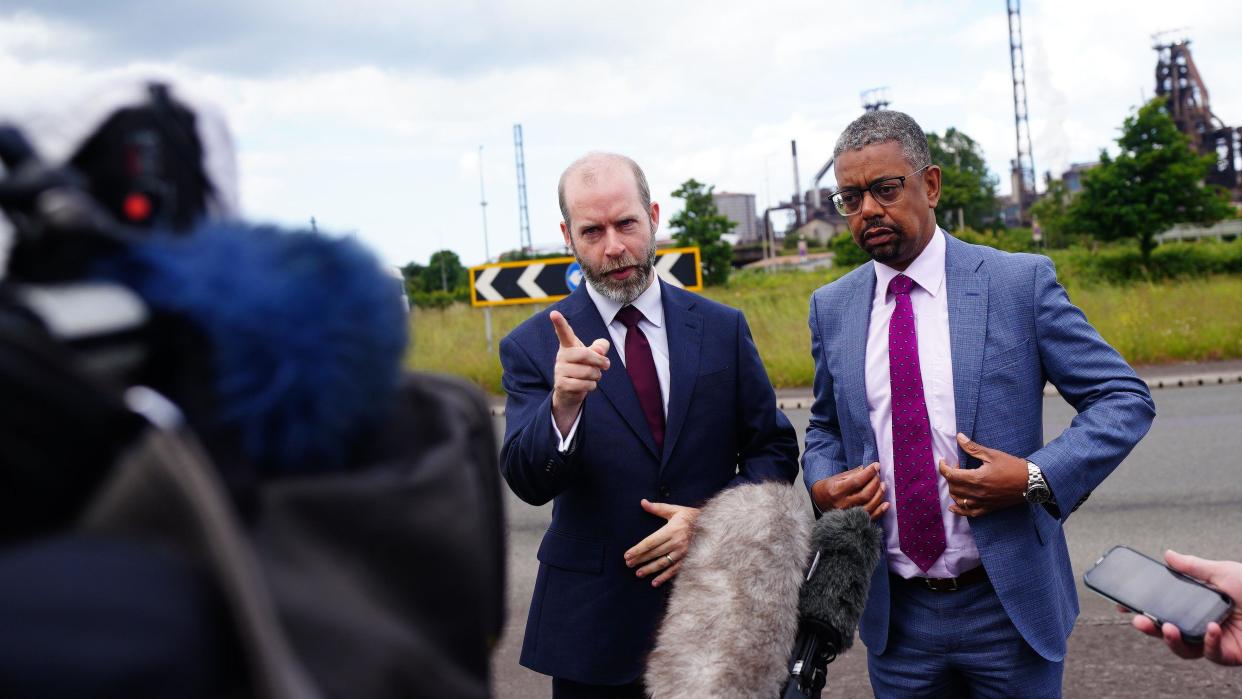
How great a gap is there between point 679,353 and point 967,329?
82 centimetres

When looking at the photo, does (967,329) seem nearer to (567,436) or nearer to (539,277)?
(567,436)

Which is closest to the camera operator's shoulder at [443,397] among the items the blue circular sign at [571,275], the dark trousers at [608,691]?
the dark trousers at [608,691]

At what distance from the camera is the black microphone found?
2.01m

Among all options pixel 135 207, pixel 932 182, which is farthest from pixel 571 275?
pixel 135 207

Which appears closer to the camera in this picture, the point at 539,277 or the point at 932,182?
the point at 932,182

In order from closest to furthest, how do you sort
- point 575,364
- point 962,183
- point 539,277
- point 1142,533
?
point 575,364 → point 1142,533 → point 539,277 → point 962,183

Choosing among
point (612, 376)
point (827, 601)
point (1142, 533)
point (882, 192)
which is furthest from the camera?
point (1142, 533)

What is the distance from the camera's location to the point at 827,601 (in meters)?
2.05

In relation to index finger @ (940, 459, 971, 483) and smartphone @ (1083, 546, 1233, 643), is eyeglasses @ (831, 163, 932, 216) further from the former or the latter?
smartphone @ (1083, 546, 1233, 643)

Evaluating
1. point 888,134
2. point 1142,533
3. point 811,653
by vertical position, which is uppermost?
point 888,134

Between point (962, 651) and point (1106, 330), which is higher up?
point (1106, 330)

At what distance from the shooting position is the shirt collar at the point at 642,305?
120 inches

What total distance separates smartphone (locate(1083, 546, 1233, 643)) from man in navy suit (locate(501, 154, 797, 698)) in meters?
0.87

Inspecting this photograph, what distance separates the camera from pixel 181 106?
904 millimetres
